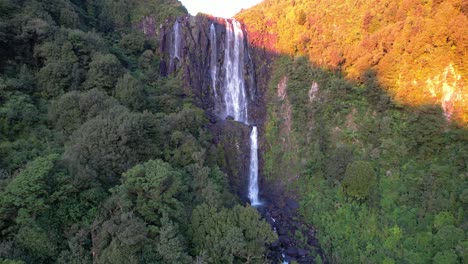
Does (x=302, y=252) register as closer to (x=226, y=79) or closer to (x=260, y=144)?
(x=260, y=144)

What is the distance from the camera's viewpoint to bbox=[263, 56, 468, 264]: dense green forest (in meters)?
20.0

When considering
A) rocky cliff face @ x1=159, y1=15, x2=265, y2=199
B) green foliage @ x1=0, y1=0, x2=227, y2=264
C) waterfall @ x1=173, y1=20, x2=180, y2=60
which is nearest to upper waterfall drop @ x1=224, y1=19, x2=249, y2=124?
rocky cliff face @ x1=159, y1=15, x2=265, y2=199

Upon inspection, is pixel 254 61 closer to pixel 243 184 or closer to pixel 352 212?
pixel 243 184

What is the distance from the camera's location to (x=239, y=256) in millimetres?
16109

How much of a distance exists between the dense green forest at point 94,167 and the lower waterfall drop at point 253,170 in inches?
227

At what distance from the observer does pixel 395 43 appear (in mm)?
25297

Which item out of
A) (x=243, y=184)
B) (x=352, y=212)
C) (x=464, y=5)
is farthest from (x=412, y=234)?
(x=464, y=5)

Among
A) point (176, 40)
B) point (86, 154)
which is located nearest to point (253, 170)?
point (86, 154)

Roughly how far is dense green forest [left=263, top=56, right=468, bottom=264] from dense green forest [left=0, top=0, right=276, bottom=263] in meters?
8.08

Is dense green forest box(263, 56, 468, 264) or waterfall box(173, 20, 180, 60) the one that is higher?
waterfall box(173, 20, 180, 60)

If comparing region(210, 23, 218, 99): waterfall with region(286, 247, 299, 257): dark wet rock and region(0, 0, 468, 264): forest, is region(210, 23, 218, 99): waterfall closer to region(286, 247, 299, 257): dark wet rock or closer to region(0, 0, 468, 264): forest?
region(0, 0, 468, 264): forest

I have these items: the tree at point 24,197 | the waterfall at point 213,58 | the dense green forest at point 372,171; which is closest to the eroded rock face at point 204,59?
the waterfall at point 213,58

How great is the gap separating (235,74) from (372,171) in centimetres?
1874

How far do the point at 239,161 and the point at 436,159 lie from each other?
53.0 ft
